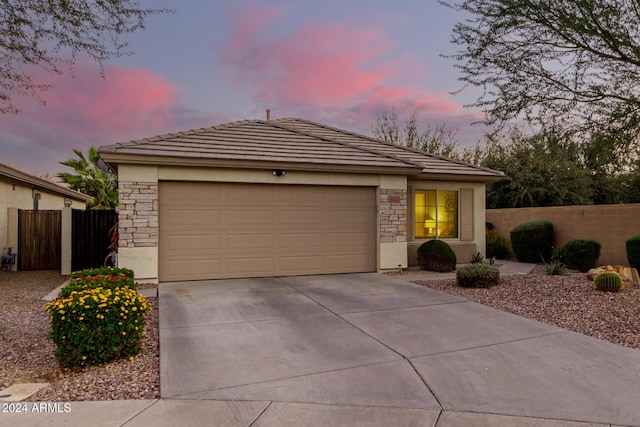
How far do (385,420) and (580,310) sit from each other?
4.98 m

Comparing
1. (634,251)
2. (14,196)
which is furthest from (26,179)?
(634,251)

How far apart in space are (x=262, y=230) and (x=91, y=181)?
52.2 ft

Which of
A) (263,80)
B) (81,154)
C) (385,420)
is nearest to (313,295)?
(385,420)

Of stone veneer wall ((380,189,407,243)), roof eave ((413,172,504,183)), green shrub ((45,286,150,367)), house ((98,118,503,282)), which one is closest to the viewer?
green shrub ((45,286,150,367))

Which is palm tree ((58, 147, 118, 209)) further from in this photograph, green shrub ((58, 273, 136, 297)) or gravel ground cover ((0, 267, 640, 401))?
green shrub ((58, 273, 136, 297))

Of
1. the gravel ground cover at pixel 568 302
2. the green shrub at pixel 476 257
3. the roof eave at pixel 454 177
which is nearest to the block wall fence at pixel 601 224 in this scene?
the roof eave at pixel 454 177

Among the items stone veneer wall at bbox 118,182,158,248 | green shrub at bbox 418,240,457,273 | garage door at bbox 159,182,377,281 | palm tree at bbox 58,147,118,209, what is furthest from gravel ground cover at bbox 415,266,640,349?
palm tree at bbox 58,147,118,209

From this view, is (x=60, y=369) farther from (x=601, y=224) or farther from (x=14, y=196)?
(x=601, y=224)

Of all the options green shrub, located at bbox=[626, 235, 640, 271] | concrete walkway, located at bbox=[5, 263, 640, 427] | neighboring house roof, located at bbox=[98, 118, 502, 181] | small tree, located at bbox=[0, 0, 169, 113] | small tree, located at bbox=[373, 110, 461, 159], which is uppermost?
small tree, located at bbox=[373, 110, 461, 159]

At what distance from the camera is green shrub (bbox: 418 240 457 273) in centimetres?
1069

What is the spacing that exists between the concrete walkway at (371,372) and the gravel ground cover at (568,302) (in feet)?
1.43

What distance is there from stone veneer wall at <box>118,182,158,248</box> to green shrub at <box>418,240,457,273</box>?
21.7 ft

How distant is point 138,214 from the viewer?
857 centimetres

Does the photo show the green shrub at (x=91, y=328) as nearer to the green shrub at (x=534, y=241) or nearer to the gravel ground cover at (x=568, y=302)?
the gravel ground cover at (x=568, y=302)
